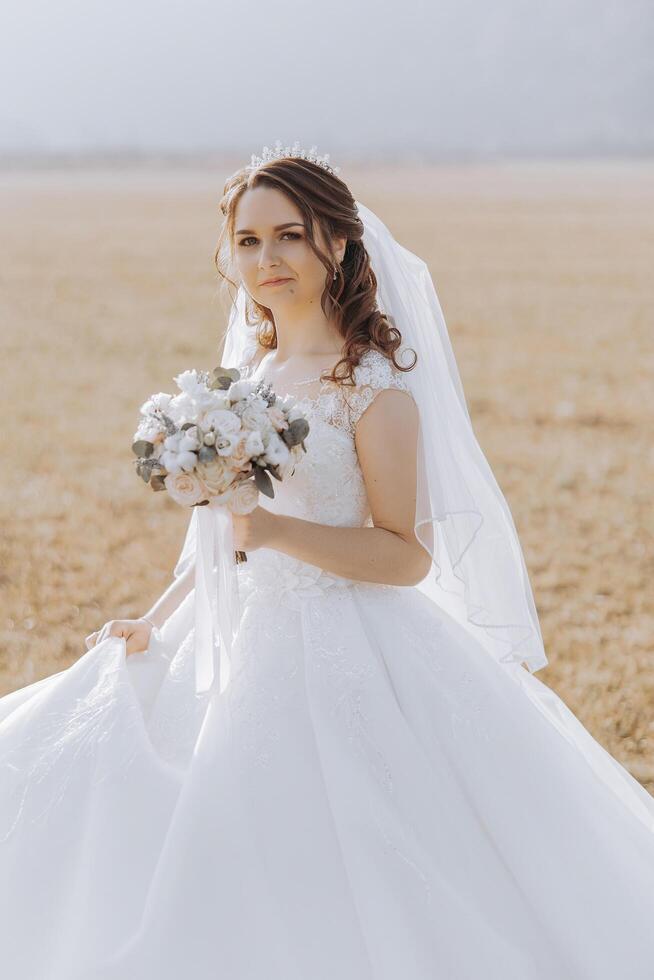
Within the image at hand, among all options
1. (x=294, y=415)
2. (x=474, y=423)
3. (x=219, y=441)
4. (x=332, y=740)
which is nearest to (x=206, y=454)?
(x=219, y=441)

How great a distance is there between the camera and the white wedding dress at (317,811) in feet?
8.34

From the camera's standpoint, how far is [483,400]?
41.0ft

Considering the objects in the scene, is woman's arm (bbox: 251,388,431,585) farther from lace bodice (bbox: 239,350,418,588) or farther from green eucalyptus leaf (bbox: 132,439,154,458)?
green eucalyptus leaf (bbox: 132,439,154,458)

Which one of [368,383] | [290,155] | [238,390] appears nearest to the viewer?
[238,390]

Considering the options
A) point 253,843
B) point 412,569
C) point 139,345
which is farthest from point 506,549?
point 139,345

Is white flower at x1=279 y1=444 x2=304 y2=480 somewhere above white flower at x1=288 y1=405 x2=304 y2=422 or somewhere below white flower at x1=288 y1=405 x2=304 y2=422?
below

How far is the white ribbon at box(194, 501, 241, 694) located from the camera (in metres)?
2.94

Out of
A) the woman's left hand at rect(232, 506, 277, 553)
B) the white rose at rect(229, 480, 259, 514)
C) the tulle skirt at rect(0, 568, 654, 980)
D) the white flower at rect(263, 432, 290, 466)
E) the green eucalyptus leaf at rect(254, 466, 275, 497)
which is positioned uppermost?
the white flower at rect(263, 432, 290, 466)

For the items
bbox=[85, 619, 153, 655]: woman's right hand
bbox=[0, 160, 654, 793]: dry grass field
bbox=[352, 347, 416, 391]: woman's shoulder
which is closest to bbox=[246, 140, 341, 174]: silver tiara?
bbox=[352, 347, 416, 391]: woman's shoulder

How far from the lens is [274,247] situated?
3.19 metres

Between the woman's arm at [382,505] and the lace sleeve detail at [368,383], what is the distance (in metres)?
0.02

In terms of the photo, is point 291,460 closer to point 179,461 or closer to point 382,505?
point 179,461

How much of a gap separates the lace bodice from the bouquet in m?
0.37

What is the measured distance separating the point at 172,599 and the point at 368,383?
105cm
